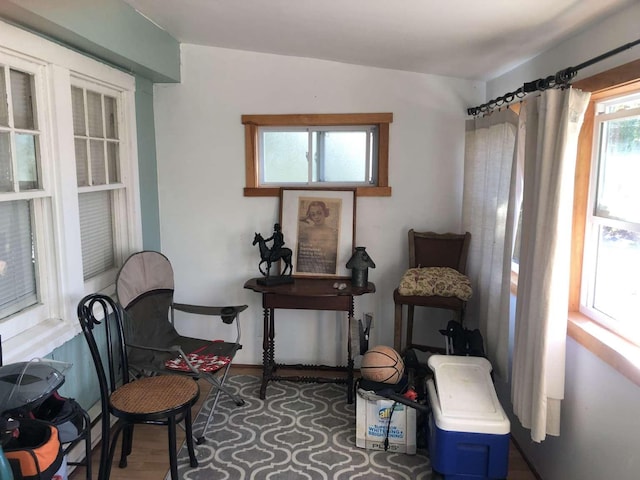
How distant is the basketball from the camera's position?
9.12ft

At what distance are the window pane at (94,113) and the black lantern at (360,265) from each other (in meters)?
1.81

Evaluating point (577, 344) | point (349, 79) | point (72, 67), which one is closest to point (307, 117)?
point (349, 79)

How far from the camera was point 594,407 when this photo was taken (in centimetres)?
203

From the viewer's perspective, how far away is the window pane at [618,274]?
6.64 ft

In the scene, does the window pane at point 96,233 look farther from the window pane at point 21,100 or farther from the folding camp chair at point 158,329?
the window pane at point 21,100

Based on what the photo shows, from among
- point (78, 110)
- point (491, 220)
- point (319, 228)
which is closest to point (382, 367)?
point (491, 220)

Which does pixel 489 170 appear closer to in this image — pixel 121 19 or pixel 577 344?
pixel 577 344

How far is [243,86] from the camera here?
357 centimetres

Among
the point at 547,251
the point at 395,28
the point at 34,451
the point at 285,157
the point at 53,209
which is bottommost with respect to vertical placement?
the point at 34,451

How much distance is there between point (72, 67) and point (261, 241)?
1507 millimetres

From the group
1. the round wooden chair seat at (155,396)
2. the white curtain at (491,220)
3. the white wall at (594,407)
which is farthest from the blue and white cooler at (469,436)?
the round wooden chair seat at (155,396)

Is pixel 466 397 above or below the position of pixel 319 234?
below

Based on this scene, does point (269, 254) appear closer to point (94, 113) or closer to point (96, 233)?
point (96, 233)

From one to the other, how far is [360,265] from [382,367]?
2.53ft
